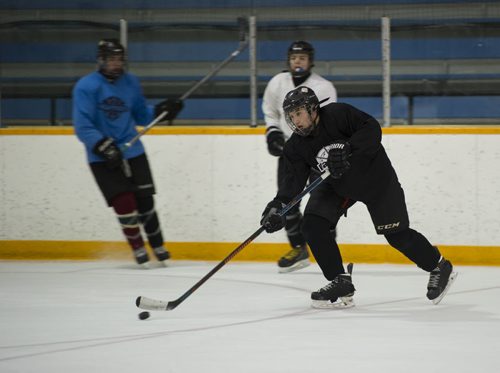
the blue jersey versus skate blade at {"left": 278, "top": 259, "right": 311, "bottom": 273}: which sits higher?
the blue jersey

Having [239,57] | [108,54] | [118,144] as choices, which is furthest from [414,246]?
[239,57]

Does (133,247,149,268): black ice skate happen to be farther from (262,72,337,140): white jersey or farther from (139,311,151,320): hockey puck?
(139,311,151,320): hockey puck

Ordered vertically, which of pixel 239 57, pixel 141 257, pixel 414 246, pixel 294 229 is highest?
pixel 239 57

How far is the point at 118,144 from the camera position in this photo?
5609 millimetres

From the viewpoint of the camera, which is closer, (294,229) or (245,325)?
(245,325)

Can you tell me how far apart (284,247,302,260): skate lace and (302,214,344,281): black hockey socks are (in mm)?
1379

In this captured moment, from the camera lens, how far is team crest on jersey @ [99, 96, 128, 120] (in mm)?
5533

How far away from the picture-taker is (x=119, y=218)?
5.61 metres

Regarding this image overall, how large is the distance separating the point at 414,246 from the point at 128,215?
6.80 feet

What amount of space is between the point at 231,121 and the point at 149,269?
112 cm

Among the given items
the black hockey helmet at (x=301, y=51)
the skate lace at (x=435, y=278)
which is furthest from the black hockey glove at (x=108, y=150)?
the skate lace at (x=435, y=278)

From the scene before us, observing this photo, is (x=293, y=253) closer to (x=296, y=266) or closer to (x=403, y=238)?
(x=296, y=266)

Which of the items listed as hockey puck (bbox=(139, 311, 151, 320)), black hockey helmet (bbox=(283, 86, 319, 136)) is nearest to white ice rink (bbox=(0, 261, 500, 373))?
hockey puck (bbox=(139, 311, 151, 320))

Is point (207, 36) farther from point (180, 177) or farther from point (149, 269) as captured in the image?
point (149, 269)
